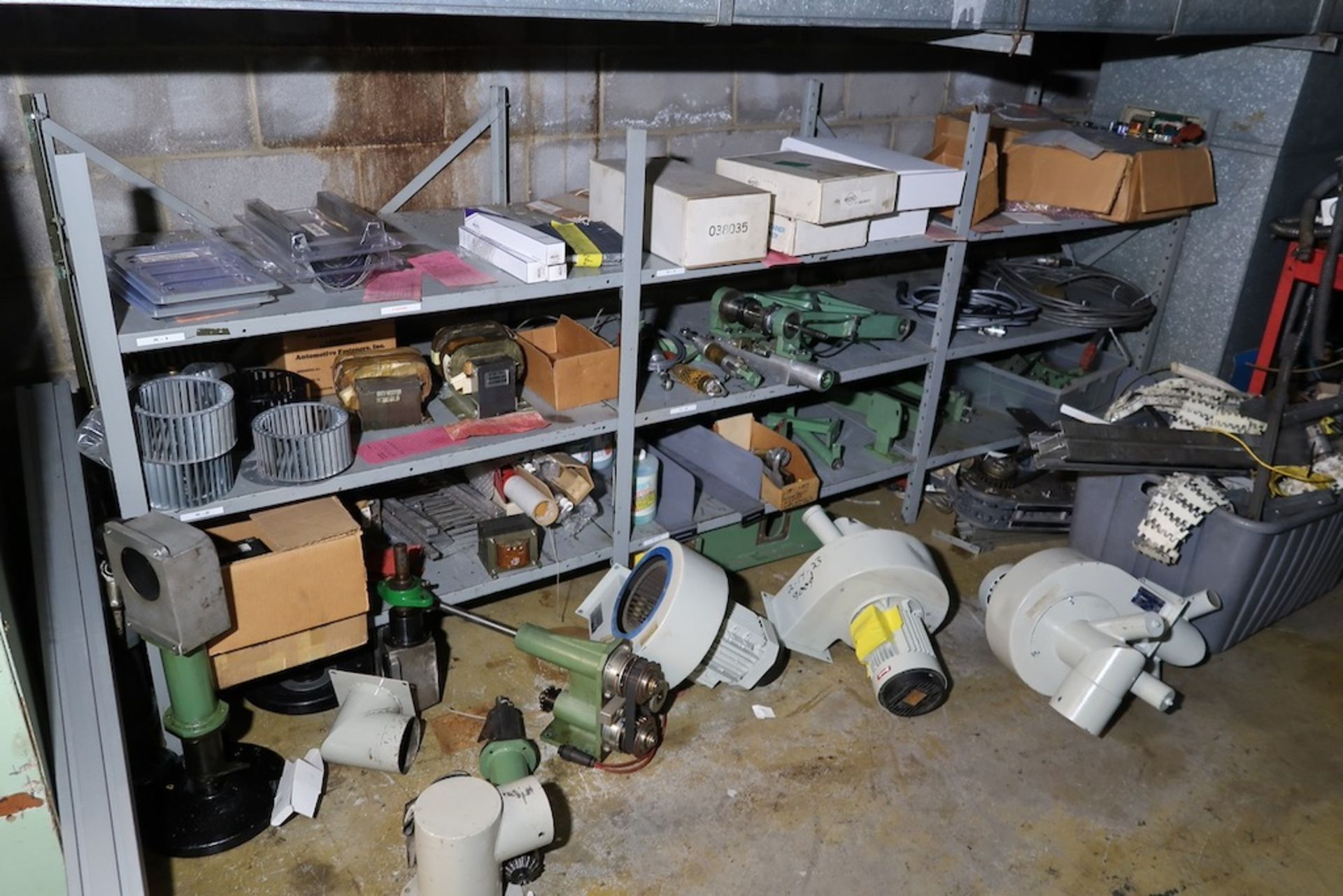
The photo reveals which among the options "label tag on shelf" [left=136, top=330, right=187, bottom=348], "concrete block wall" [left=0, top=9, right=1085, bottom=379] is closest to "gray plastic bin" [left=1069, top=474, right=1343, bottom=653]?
"concrete block wall" [left=0, top=9, right=1085, bottom=379]

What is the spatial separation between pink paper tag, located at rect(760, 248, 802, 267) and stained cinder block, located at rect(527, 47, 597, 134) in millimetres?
717

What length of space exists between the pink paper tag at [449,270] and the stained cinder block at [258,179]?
16.2 inches

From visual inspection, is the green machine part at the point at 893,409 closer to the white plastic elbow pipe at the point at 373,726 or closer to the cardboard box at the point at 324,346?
the cardboard box at the point at 324,346

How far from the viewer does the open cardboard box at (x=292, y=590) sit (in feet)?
6.55

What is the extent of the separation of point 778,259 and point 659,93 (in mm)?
763

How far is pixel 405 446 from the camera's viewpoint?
7.41ft

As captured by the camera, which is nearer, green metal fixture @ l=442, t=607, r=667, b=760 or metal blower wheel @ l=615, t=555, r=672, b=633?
green metal fixture @ l=442, t=607, r=667, b=760

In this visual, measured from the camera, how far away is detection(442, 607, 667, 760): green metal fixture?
212cm

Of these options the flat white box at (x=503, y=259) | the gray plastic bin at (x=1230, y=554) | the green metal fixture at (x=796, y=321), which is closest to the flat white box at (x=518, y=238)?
the flat white box at (x=503, y=259)

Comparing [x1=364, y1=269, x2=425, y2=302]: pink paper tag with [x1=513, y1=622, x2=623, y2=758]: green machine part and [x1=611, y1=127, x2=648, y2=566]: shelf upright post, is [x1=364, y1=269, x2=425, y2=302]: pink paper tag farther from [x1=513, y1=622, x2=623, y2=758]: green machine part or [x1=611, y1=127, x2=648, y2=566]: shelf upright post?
[x1=513, y1=622, x2=623, y2=758]: green machine part

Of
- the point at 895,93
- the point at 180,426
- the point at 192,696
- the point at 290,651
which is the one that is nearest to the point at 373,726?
the point at 290,651

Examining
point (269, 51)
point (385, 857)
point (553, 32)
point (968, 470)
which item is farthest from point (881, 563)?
point (269, 51)

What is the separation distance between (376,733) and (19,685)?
76 cm

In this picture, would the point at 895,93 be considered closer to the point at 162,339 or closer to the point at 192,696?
the point at 162,339
